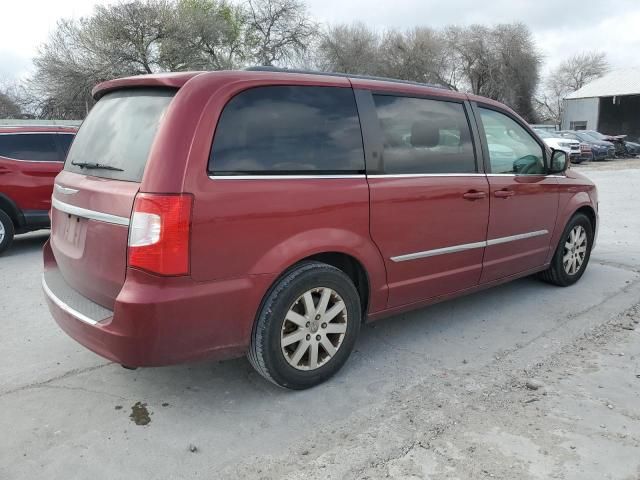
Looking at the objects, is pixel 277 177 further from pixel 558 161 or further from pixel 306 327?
pixel 558 161

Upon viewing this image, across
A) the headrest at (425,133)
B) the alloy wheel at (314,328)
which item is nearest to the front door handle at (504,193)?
the headrest at (425,133)

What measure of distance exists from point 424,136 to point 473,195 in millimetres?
614

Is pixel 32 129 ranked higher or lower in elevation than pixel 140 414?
higher

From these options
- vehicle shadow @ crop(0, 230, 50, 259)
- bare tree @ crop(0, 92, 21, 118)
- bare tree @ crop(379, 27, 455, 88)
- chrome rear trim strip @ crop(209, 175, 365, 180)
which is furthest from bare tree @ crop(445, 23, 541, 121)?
chrome rear trim strip @ crop(209, 175, 365, 180)

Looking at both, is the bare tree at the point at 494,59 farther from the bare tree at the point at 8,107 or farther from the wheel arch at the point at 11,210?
the wheel arch at the point at 11,210

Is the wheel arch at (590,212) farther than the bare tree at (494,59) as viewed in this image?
No

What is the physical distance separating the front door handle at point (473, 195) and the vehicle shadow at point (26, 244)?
6065 millimetres

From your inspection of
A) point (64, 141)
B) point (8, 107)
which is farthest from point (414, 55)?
point (64, 141)

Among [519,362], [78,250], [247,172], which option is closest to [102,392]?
[78,250]

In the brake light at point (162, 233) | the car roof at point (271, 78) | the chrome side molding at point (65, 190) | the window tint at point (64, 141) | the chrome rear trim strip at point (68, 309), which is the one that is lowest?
the chrome rear trim strip at point (68, 309)

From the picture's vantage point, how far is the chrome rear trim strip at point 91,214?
281 cm

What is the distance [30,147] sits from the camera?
754 centimetres

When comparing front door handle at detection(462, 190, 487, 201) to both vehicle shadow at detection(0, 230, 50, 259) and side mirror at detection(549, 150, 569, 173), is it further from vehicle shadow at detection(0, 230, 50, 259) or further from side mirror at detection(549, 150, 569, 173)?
vehicle shadow at detection(0, 230, 50, 259)

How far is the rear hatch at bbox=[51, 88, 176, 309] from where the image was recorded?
9.38 feet
